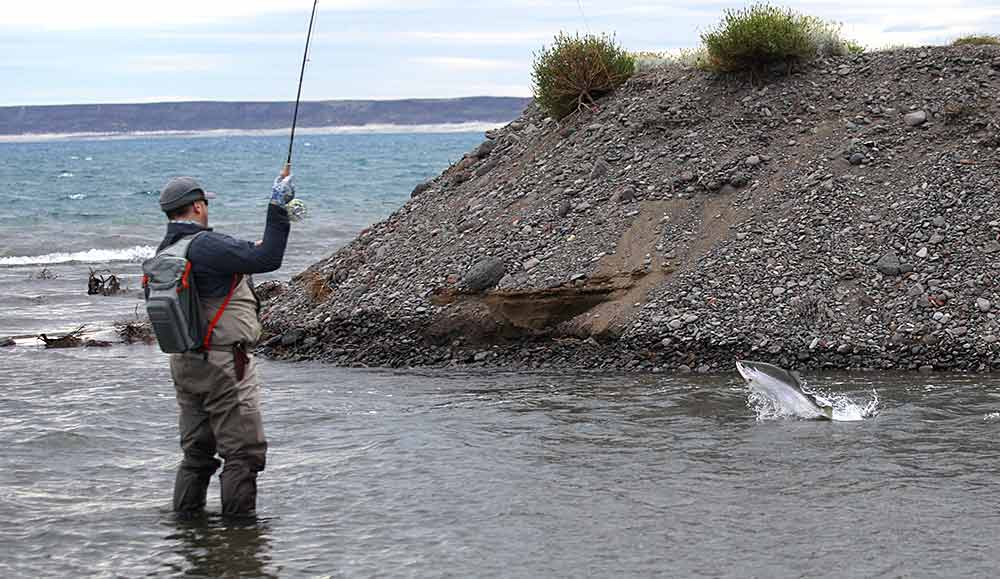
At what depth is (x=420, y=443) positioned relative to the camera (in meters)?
9.11

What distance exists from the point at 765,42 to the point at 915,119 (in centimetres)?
201

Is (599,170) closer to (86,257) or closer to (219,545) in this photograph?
(219,545)

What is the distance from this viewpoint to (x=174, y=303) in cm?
662

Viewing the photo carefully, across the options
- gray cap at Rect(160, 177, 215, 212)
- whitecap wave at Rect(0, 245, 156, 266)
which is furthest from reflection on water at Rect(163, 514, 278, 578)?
whitecap wave at Rect(0, 245, 156, 266)

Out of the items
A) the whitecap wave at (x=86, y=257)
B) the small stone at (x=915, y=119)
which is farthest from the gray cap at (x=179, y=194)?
the whitecap wave at (x=86, y=257)

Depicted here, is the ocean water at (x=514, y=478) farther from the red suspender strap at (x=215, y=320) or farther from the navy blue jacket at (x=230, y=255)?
the navy blue jacket at (x=230, y=255)

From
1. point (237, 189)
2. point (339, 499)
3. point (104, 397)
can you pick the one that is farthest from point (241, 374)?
point (237, 189)

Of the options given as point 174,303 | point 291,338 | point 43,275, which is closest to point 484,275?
point 291,338

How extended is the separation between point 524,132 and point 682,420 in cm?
767

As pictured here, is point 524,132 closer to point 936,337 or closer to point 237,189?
point 936,337

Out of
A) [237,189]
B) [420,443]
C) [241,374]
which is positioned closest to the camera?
[241,374]

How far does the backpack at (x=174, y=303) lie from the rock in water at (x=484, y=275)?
5.95 m

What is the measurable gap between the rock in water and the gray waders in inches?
221

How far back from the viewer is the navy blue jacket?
21.7 feet
